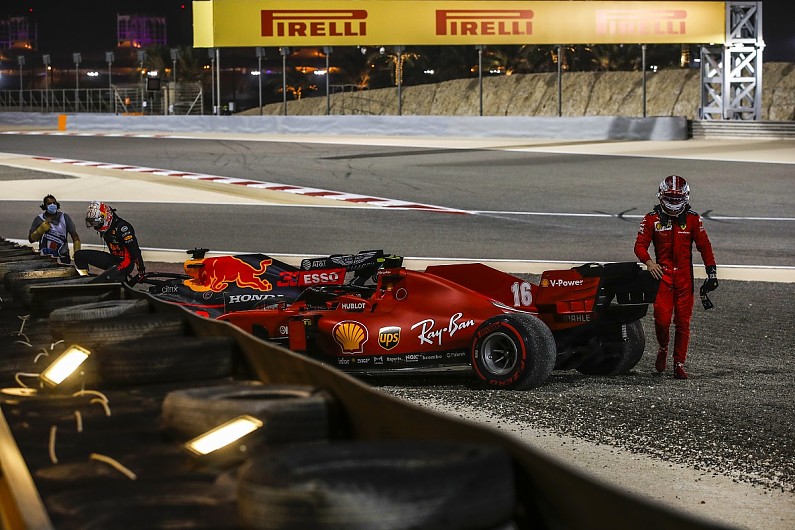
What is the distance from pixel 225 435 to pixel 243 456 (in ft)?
0.36

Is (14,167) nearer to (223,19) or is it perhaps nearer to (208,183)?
(208,183)

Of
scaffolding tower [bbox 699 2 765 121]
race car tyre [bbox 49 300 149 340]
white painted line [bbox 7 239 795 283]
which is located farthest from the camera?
scaffolding tower [bbox 699 2 765 121]

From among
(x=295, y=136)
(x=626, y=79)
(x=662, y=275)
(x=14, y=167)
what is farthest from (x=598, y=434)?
(x=626, y=79)

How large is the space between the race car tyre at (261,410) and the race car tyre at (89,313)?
66.8 inches

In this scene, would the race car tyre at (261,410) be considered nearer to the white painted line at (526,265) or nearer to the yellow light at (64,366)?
the yellow light at (64,366)

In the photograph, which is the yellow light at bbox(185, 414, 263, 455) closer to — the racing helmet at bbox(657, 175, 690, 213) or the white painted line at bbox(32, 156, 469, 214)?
the racing helmet at bbox(657, 175, 690, 213)

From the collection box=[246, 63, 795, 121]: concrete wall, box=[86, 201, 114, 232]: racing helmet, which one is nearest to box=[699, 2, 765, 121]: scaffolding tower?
box=[246, 63, 795, 121]: concrete wall

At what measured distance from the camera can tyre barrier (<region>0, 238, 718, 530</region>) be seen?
8.71ft

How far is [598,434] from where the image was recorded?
7.41 meters

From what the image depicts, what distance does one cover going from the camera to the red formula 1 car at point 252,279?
34.6 feet

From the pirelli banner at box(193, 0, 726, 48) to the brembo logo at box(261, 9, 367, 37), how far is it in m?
0.03

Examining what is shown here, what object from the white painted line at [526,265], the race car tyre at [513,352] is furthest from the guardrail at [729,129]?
the race car tyre at [513,352]

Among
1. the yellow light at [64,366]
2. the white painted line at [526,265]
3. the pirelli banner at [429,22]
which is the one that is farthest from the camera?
the pirelli banner at [429,22]

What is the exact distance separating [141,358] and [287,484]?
2.07 m
